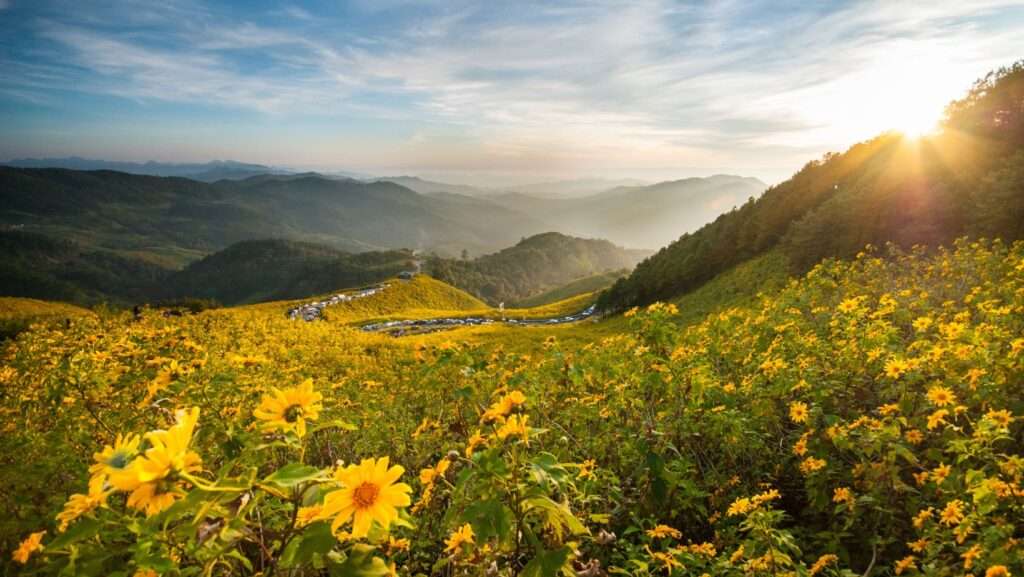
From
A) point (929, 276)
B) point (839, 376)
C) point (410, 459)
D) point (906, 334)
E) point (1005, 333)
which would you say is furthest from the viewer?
point (929, 276)

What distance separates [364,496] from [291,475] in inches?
12.4

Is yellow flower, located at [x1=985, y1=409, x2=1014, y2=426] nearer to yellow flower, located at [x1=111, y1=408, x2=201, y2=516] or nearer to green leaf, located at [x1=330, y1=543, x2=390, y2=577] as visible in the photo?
green leaf, located at [x1=330, y1=543, x2=390, y2=577]

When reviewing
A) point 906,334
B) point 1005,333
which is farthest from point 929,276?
point 1005,333

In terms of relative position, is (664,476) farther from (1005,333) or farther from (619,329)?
(619,329)

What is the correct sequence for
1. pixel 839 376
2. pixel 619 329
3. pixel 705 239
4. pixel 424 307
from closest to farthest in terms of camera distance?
pixel 839 376, pixel 619 329, pixel 705 239, pixel 424 307

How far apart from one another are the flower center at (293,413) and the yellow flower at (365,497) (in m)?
0.45

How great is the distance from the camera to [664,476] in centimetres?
358

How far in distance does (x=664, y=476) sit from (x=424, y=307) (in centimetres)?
9627

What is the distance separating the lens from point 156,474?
4.52 ft

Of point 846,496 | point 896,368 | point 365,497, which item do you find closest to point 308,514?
point 365,497

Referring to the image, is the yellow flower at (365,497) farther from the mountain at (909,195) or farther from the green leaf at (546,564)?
the mountain at (909,195)

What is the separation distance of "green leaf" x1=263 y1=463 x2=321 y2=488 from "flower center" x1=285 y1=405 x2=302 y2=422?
528 mm

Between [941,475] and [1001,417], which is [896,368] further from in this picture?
[941,475]

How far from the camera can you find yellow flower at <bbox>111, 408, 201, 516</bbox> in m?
1.35
